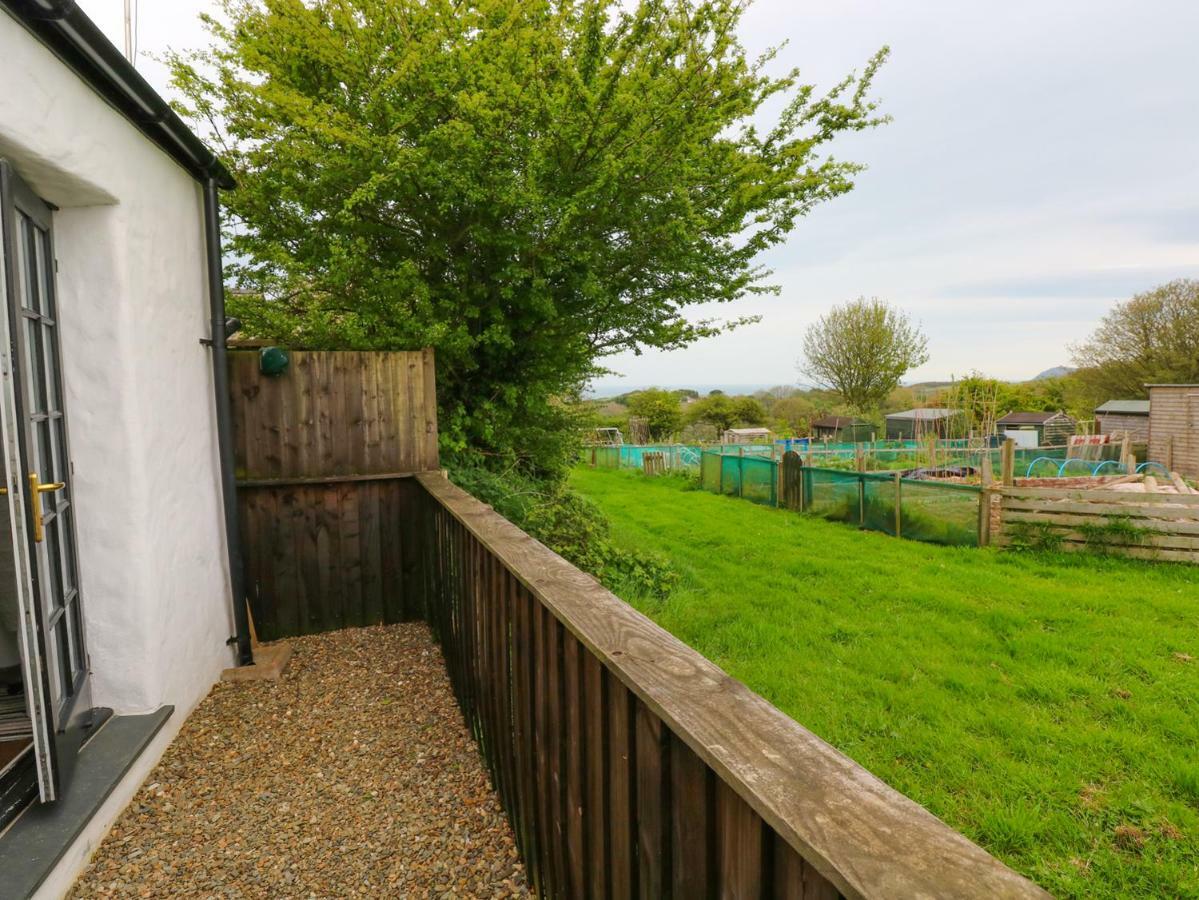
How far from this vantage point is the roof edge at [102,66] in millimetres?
1977

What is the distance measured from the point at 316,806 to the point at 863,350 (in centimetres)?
3319

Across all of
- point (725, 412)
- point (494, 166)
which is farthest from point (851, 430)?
point (494, 166)

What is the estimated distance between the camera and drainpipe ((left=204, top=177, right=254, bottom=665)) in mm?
3658

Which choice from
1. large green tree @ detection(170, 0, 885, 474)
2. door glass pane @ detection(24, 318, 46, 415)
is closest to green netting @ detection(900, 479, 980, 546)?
large green tree @ detection(170, 0, 885, 474)

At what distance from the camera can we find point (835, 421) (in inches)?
1348

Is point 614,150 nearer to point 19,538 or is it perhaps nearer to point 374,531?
point 374,531

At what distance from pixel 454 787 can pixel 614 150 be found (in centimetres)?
450

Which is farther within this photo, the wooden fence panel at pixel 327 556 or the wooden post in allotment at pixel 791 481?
the wooden post in allotment at pixel 791 481

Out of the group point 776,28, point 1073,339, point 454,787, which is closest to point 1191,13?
point 776,28

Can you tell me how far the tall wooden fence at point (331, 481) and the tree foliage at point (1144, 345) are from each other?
3337 centimetres

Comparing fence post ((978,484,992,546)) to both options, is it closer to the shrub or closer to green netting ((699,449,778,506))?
green netting ((699,449,778,506))

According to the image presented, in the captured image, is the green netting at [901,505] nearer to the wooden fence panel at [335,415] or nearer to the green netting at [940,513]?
the green netting at [940,513]

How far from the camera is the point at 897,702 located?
388 centimetres

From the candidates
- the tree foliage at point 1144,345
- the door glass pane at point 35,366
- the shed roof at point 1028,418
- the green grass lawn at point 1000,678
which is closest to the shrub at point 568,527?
the green grass lawn at point 1000,678
